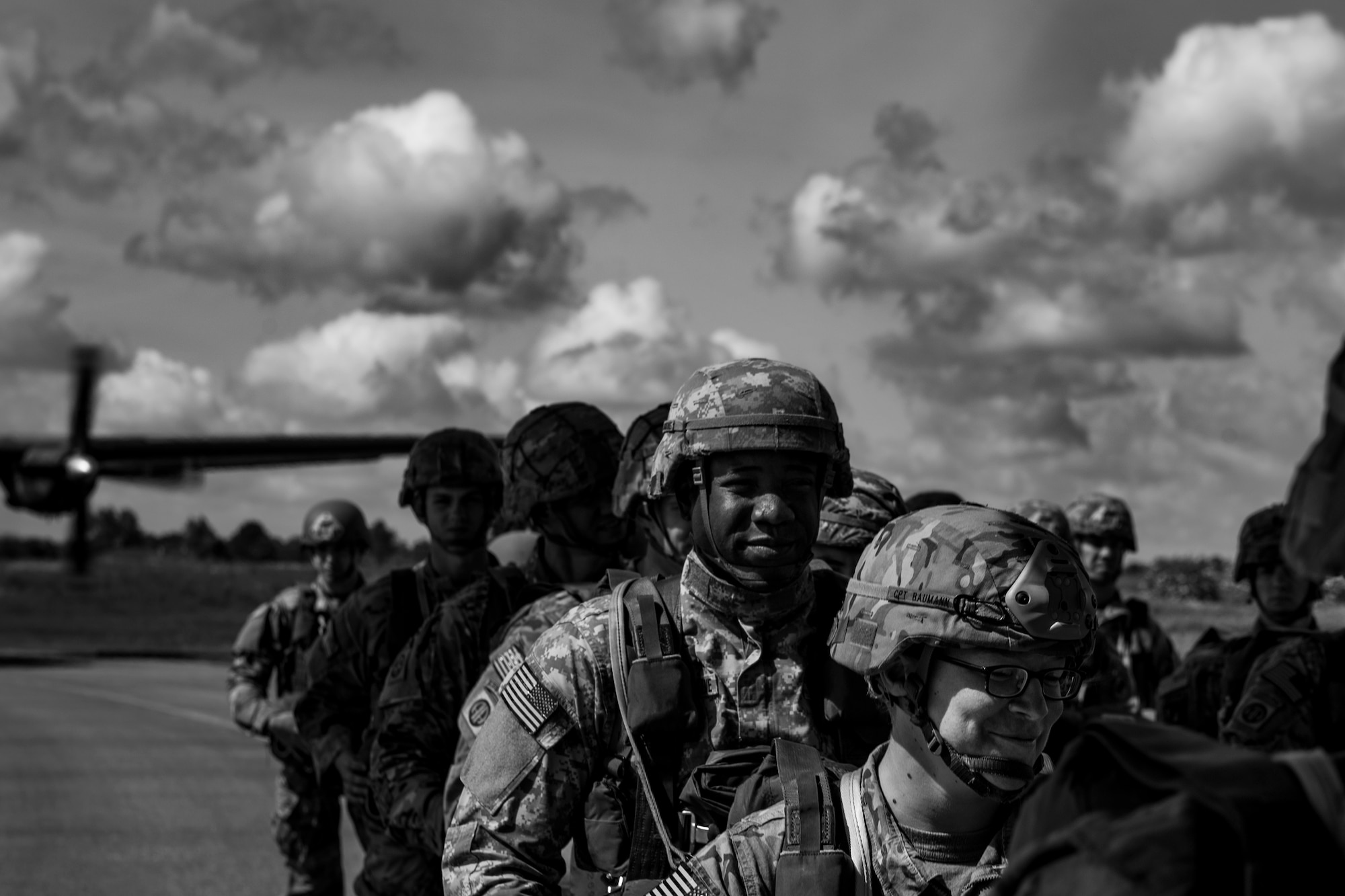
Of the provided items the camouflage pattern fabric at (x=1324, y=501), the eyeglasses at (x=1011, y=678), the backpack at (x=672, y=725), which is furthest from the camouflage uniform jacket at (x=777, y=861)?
the camouflage pattern fabric at (x=1324, y=501)

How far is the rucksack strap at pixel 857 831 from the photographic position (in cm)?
255

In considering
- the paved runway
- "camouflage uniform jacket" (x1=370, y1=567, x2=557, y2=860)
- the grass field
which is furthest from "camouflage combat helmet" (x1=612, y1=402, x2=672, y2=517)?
the grass field

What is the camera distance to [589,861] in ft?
11.9

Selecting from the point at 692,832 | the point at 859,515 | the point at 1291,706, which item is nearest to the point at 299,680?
the point at 859,515

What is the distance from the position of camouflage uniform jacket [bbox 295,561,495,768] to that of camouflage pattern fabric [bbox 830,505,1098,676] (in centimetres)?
378

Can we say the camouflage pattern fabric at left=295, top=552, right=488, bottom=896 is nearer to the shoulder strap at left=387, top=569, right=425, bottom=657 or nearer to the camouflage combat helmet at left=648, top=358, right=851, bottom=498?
the shoulder strap at left=387, top=569, right=425, bottom=657

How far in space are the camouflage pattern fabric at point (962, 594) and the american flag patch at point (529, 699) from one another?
0.86 m

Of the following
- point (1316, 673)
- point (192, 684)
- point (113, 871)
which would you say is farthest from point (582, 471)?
point (192, 684)

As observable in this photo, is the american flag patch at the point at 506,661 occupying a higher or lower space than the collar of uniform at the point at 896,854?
higher

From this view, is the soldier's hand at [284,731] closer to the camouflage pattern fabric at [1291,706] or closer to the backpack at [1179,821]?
the camouflage pattern fabric at [1291,706]

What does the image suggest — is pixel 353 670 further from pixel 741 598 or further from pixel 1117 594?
pixel 1117 594

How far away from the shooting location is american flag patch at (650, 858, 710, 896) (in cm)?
256

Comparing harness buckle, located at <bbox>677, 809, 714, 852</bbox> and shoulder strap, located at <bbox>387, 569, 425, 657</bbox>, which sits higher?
shoulder strap, located at <bbox>387, 569, 425, 657</bbox>

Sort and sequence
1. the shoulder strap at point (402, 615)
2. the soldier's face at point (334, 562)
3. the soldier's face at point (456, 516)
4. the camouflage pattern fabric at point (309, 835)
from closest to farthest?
the shoulder strap at point (402, 615) < the soldier's face at point (456, 516) < the camouflage pattern fabric at point (309, 835) < the soldier's face at point (334, 562)
